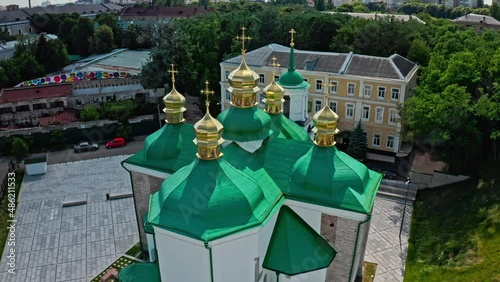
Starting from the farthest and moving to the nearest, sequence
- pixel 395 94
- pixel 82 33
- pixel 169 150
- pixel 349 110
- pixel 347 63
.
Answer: pixel 82 33
pixel 347 63
pixel 349 110
pixel 395 94
pixel 169 150

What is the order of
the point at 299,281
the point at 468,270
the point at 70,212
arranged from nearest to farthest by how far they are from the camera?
1. the point at 299,281
2. the point at 468,270
3. the point at 70,212

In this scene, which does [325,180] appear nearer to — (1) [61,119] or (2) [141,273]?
(2) [141,273]

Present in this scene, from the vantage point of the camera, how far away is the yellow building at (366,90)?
81.3 ft

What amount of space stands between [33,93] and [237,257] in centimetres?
2654

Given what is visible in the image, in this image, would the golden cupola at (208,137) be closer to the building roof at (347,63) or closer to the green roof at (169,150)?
the green roof at (169,150)

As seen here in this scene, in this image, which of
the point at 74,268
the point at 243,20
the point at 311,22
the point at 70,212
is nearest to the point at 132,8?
the point at 243,20

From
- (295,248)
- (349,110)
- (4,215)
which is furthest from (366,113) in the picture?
(4,215)

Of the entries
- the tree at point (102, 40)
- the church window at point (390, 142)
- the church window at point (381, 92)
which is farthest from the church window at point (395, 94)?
the tree at point (102, 40)

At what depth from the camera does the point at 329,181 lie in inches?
488

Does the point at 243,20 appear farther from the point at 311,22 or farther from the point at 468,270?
the point at 468,270

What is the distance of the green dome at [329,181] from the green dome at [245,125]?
170 centimetres

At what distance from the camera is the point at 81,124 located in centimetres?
2908

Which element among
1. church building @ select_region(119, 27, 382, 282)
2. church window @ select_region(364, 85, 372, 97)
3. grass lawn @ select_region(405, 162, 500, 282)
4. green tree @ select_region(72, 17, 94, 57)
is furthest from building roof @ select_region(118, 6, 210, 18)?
church building @ select_region(119, 27, 382, 282)

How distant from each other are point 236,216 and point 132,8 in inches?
2808
